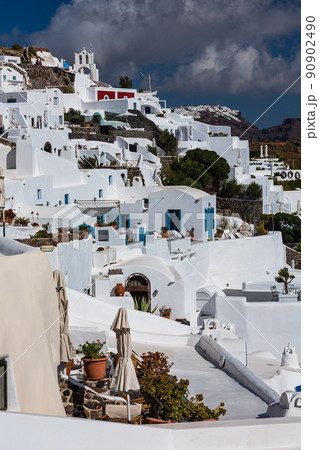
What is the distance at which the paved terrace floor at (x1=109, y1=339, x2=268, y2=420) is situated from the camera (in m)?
8.01

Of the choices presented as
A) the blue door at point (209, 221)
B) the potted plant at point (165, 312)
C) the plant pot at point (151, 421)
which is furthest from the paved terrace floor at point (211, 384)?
the blue door at point (209, 221)

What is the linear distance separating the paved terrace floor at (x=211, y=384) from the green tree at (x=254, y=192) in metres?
24.5

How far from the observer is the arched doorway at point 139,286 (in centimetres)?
1797

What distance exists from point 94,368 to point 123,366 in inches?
32.6

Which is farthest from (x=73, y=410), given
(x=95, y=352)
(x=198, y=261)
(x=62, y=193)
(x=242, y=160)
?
(x=242, y=160)

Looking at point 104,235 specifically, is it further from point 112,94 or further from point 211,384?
point 112,94

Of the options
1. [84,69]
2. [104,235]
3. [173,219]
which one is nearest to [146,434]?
[104,235]

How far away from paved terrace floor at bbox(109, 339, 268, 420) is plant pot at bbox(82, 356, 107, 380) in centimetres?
127

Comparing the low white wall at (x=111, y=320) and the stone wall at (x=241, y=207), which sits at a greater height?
the stone wall at (x=241, y=207)

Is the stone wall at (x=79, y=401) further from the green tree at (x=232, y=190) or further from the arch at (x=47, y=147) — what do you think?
the green tree at (x=232, y=190)

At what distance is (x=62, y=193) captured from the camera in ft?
86.2

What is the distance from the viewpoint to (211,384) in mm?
9461

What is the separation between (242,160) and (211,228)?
17929 millimetres
